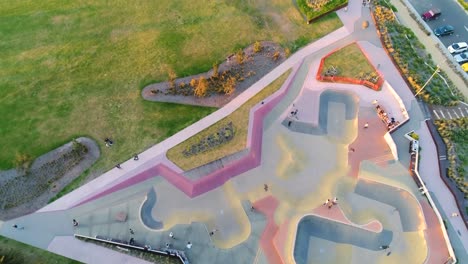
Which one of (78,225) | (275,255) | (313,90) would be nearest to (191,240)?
(275,255)

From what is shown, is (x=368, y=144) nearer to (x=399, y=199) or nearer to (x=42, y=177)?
(x=399, y=199)

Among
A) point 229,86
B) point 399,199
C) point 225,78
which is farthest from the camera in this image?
point 225,78

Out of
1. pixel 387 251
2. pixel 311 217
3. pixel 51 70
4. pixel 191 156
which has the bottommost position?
pixel 387 251

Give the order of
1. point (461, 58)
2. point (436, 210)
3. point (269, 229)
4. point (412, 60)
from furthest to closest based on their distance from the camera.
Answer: point (461, 58) → point (412, 60) → point (436, 210) → point (269, 229)

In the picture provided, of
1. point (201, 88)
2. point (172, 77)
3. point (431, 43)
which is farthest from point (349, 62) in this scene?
point (172, 77)

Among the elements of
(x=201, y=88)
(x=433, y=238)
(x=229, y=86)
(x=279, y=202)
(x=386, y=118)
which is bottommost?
(x=433, y=238)

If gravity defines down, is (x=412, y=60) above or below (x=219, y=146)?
above

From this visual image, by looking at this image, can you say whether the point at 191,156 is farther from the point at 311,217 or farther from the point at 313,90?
the point at 313,90

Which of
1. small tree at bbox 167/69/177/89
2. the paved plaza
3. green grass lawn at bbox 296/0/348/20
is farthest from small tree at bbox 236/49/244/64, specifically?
green grass lawn at bbox 296/0/348/20
